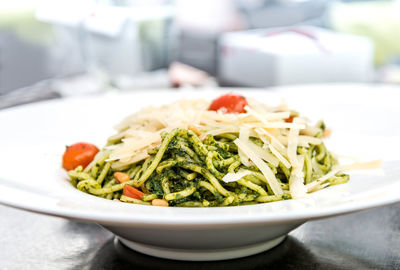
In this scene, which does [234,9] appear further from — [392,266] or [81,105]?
[392,266]

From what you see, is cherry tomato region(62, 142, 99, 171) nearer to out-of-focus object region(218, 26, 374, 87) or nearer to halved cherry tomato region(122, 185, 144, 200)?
halved cherry tomato region(122, 185, 144, 200)

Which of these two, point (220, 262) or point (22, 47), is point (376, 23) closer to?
point (22, 47)

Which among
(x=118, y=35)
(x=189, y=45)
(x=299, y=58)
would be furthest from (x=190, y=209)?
(x=189, y=45)

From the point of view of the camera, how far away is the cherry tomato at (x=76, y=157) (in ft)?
5.17

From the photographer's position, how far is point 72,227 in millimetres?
1457

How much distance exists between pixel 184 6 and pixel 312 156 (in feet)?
23.7

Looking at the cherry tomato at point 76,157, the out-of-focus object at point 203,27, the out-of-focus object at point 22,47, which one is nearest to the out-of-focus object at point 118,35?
the out-of-focus object at point 22,47

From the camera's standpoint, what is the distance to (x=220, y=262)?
3.91 feet

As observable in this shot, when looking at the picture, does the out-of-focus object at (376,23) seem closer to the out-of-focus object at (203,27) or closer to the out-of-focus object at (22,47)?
the out-of-focus object at (203,27)

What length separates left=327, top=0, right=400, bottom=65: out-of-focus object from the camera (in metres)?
6.61

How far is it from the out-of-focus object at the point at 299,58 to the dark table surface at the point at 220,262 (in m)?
1.95

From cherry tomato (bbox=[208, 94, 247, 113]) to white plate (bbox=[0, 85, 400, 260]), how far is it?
1.26ft

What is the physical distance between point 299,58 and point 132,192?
2267 mm

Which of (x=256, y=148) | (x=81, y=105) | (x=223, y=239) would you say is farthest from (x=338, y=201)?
(x=81, y=105)
